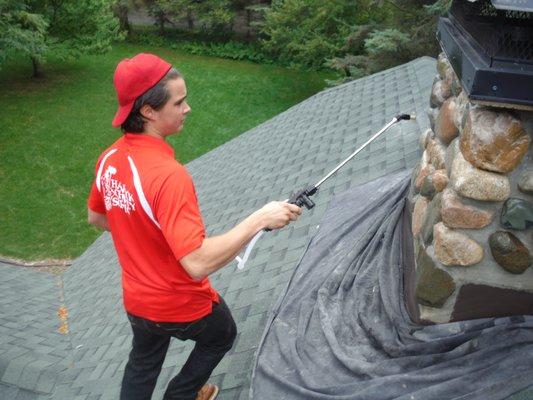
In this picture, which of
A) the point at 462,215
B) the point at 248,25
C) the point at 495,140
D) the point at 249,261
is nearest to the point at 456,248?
the point at 462,215

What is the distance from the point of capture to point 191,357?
300 centimetres

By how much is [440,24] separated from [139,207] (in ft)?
6.48

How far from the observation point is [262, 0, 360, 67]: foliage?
1836cm

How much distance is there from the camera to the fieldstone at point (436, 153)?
2911 millimetres

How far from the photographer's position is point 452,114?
283 cm

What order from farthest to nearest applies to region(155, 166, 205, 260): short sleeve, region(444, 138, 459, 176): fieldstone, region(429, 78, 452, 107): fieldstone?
region(429, 78, 452, 107): fieldstone
region(444, 138, 459, 176): fieldstone
region(155, 166, 205, 260): short sleeve

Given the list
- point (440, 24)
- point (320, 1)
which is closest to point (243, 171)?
point (440, 24)

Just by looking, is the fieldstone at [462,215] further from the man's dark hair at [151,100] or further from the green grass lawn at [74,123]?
the green grass lawn at [74,123]

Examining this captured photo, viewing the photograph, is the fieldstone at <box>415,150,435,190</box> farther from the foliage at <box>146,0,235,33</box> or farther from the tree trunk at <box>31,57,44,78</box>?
the foliage at <box>146,0,235,33</box>

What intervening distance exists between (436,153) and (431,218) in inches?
17.5

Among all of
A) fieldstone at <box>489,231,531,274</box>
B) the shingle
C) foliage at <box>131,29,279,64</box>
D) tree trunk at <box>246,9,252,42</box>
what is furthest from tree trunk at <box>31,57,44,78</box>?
fieldstone at <box>489,231,531,274</box>

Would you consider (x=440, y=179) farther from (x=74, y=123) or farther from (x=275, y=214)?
(x=74, y=123)

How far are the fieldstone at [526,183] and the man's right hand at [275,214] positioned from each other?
945mm

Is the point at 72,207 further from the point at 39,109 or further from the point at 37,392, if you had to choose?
the point at 37,392
